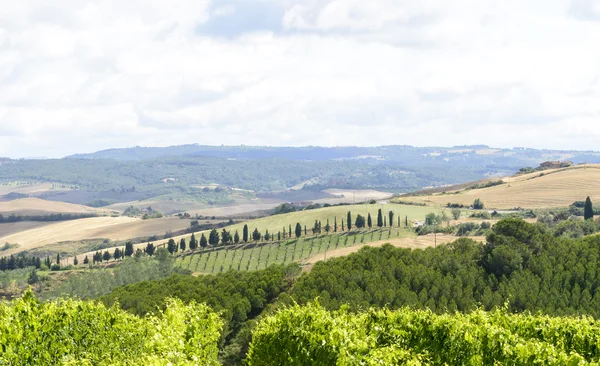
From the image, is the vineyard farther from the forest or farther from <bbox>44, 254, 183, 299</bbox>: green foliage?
<bbox>44, 254, 183, 299</bbox>: green foliage

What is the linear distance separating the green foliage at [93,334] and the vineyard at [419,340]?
15.5ft

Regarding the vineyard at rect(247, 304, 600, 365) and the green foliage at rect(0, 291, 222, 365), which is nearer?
the vineyard at rect(247, 304, 600, 365)

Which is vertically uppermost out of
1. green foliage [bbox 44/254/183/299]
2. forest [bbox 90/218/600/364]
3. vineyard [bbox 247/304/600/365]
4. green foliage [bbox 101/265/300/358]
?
vineyard [bbox 247/304/600/365]

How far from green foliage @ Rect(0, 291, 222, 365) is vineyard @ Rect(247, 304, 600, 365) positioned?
15.5ft

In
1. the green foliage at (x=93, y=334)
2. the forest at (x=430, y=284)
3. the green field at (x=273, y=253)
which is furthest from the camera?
the green field at (x=273, y=253)

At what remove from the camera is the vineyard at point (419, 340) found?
95.5 ft

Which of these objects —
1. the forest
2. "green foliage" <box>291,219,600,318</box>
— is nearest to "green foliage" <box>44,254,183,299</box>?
the forest

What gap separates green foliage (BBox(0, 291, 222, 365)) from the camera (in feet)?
101

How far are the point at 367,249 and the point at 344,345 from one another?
8193cm

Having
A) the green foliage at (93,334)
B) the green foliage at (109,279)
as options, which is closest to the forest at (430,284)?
the green foliage at (93,334)

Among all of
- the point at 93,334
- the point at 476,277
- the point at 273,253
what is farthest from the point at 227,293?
the point at 273,253

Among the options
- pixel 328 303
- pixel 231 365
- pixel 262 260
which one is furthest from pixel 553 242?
pixel 262 260

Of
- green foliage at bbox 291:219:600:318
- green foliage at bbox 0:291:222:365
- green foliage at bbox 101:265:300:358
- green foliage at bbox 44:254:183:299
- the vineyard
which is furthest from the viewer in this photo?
green foliage at bbox 44:254:183:299

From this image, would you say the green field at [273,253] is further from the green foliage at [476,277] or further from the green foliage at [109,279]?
the green foliage at [476,277]
